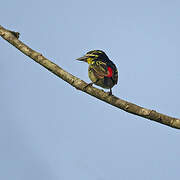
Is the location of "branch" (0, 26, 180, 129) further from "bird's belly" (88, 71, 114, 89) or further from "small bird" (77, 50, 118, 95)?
"bird's belly" (88, 71, 114, 89)

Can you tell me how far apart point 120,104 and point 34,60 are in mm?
1514

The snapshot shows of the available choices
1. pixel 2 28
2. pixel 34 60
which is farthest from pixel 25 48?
pixel 2 28

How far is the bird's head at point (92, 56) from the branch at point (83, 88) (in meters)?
2.37

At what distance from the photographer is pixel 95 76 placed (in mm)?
7035

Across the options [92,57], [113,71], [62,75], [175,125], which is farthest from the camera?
[92,57]

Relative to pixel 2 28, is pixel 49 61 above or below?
below

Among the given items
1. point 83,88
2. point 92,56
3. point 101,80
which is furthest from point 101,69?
point 83,88

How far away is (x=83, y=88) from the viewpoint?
16.1 ft

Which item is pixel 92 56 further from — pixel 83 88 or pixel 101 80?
pixel 83 88

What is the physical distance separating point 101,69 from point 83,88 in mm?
2075

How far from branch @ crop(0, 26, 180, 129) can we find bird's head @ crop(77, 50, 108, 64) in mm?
2374

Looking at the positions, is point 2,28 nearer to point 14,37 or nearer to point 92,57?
point 14,37

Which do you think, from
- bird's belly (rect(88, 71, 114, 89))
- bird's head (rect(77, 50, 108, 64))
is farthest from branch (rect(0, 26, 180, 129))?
bird's head (rect(77, 50, 108, 64))

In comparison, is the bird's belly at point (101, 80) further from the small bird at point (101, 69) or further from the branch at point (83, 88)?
the branch at point (83, 88)
